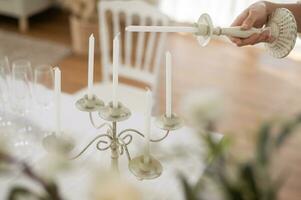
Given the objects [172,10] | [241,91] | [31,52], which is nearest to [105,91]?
[241,91]

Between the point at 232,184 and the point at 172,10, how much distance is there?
3.66 meters

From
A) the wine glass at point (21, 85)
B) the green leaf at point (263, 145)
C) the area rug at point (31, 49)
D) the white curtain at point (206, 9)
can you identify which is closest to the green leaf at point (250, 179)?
the green leaf at point (263, 145)

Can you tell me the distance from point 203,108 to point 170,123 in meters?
0.57

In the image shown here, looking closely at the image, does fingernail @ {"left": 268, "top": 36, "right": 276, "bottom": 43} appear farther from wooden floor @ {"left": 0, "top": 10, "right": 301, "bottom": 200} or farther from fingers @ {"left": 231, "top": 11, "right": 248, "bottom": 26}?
wooden floor @ {"left": 0, "top": 10, "right": 301, "bottom": 200}

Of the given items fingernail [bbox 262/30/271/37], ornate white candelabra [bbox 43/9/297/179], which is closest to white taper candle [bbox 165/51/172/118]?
ornate white candelabra [bbox 43/9/297/179]

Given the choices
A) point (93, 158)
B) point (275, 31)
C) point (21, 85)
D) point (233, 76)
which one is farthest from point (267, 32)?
point (233, 76)

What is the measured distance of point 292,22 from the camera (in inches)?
43.4

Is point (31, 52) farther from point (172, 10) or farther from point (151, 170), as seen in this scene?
point (151, 170)

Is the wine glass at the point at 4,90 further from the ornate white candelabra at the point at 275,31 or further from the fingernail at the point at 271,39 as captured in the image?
the fingernail at the point at 271,39

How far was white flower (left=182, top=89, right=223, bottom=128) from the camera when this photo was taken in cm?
50

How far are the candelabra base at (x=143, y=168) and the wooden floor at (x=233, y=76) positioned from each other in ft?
5.27

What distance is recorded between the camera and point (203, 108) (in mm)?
503

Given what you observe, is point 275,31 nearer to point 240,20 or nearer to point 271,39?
point 271,39

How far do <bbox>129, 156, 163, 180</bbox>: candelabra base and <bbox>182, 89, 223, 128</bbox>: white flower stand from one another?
1.63 ft
